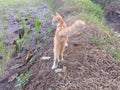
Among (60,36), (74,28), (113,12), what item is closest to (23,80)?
(60,36)

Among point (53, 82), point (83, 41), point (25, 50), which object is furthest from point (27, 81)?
point (25, 50)

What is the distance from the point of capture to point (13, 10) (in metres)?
7.54

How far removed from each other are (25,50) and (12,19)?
196cm

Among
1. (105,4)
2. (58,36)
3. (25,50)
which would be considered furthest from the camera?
(105,4)

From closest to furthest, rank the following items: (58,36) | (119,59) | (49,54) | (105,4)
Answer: (58,36)
(119,59)
(49,54)
(105,4)

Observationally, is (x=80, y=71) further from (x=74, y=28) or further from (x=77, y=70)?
(x=74, y=28)

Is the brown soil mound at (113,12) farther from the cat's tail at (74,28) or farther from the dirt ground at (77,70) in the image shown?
the cat's tail at (74,28)

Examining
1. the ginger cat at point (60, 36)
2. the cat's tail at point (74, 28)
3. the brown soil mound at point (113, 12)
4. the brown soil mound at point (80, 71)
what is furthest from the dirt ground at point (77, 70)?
the brown soil mound at point (113, 12)

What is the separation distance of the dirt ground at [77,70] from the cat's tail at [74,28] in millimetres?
484

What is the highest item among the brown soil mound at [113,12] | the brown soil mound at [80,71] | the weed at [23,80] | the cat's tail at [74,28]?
the cat's tail at [74,28]

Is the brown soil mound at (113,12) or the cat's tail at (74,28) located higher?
the cat's tail at (74,28)

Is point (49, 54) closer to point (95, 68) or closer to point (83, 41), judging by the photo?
point (83, 41)

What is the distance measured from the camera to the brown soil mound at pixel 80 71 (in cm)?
343

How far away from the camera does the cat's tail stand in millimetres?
3158
